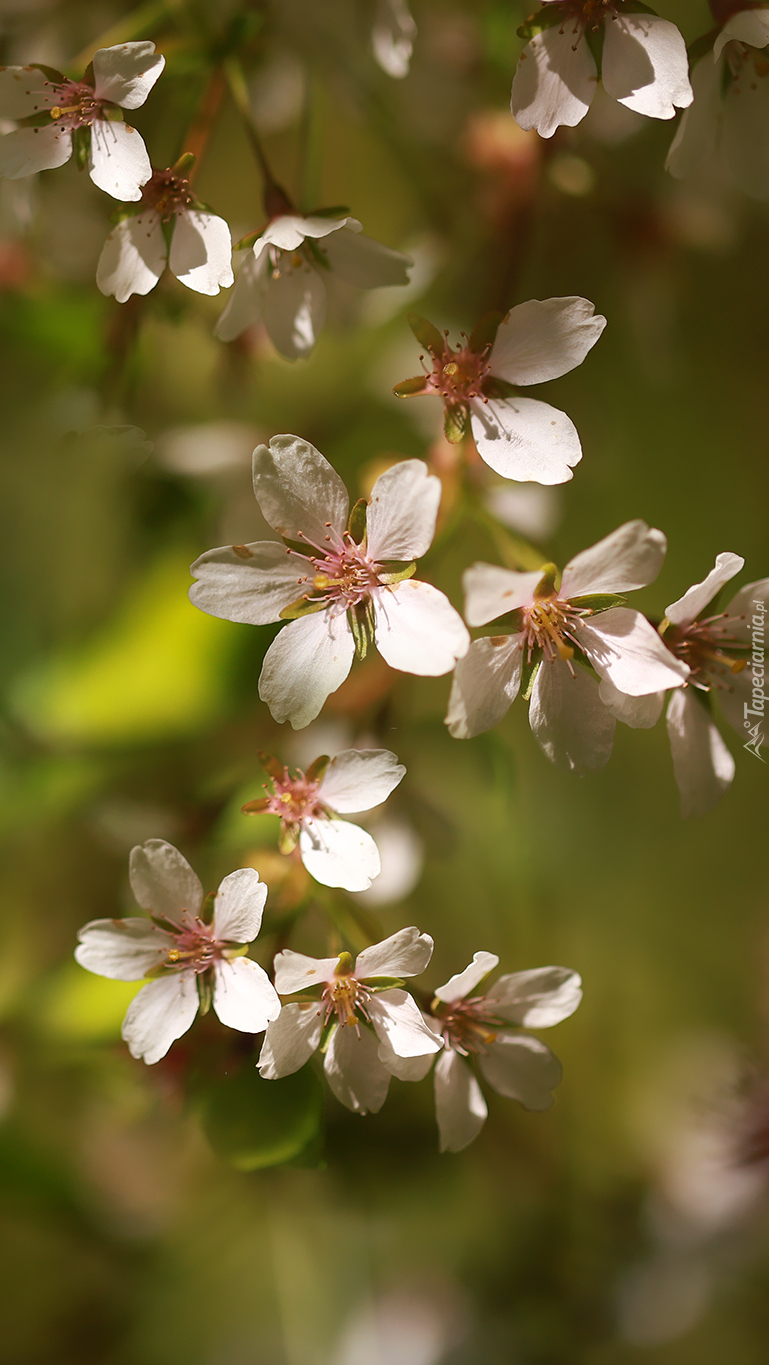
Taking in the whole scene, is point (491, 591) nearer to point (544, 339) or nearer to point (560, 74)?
point (544, 339)

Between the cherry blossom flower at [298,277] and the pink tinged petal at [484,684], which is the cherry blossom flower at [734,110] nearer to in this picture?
the cherry blossom flower at [298,277]

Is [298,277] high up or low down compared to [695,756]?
up

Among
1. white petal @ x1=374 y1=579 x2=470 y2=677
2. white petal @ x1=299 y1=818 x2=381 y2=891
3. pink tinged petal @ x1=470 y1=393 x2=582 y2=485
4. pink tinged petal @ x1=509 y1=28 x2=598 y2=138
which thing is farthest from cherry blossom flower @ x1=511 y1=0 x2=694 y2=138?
white petal @ x1=299 y1=818 x2=381 y2=891

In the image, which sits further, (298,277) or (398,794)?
(398,794)

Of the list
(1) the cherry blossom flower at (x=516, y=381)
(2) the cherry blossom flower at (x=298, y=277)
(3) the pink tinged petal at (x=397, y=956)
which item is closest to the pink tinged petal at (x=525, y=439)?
A: (1) the cherry blossom flower at (x=516, y=381)

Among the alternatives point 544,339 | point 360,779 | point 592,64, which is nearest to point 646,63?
point 592,64

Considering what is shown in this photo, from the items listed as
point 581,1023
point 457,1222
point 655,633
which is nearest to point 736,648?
point 655,633
